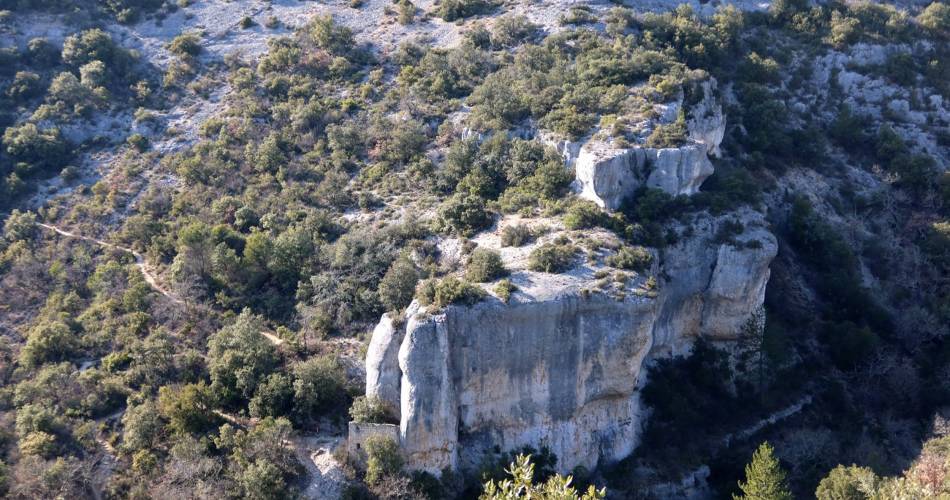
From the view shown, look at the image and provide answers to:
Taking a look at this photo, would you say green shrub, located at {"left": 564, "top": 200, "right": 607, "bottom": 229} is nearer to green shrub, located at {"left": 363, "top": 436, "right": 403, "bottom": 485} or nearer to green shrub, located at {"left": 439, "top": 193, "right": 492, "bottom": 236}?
green shrub, located at {"left": 439, "top": 193, "right": 492, "bottom": 236}

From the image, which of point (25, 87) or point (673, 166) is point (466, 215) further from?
point (25, 87)

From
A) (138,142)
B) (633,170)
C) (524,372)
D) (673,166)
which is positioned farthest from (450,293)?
(138,142)

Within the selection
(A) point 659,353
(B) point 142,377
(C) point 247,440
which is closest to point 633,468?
(A) point 659,353

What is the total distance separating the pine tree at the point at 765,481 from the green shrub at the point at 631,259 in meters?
9.15

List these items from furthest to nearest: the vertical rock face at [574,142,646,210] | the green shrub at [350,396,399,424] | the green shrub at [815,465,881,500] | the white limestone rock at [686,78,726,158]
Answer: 1. the white limestone rock at [686,78,726,158]
2. the vertical rock face at [574,142,646,210]
3. the green shrub at [350,396,399,424]
4. the green shrub at [815,465,881,500]

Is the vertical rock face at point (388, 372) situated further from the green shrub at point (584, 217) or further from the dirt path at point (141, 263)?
the dirt path at point (141, 263)

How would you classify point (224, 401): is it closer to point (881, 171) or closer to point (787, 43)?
point (881, 171)

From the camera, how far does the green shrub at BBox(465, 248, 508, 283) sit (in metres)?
31.5

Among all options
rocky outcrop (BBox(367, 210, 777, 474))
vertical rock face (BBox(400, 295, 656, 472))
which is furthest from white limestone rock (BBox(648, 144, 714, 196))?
vertical rock face (BBox(400, 295, 656, 472))

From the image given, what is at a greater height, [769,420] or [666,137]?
[666,137]

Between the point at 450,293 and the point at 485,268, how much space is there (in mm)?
2284

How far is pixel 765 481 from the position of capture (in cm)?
3005

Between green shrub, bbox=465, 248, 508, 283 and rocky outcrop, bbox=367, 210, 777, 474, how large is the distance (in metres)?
0.75

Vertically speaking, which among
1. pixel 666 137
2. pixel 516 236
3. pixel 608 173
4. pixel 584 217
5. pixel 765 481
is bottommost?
pixel 765 481
